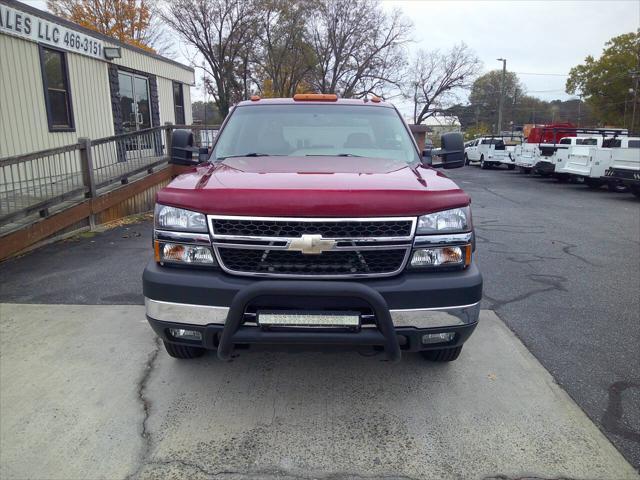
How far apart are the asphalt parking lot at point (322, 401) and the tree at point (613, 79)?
154ft

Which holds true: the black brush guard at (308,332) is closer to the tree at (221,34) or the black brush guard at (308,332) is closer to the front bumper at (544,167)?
the front bumper at (544,167)

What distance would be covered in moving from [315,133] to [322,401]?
216cm

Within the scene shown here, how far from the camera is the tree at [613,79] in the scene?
42219 mm

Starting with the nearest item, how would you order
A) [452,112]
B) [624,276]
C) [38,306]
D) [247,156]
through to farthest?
[247,156] < [38,306] < [624,276] < [452,112]

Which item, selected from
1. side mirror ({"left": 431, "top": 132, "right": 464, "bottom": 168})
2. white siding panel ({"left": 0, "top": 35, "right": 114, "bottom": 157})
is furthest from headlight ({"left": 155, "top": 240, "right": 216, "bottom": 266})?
white siding panel ({"left": 0, "top": 35, "right": 114, "bottom": 157})

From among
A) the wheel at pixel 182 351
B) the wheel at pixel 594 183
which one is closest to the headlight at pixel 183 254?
the wheel at pixel 182 351

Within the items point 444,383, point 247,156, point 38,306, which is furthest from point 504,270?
point 38,306

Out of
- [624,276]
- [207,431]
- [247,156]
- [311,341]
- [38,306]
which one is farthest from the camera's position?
[624,276]

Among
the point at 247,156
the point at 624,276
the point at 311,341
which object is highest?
the point at 247,156

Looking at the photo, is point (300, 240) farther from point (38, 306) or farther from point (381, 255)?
point (38, 306)

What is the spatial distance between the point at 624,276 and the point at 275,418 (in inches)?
197

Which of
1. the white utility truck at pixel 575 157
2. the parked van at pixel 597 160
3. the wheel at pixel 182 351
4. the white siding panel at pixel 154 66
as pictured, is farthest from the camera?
the white utility truck at pixel 575 157

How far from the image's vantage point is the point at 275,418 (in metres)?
2.85

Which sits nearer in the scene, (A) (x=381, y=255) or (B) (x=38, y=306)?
(A) (x=381, y=255)
